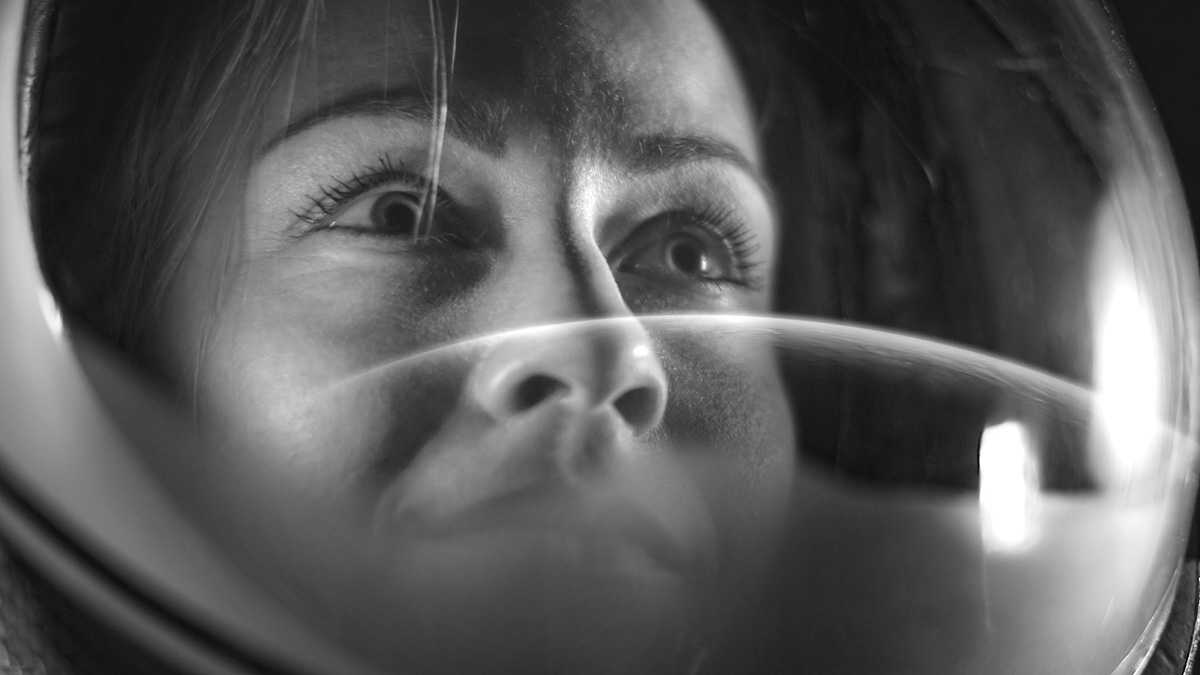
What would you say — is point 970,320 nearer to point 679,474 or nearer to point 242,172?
point 679,474

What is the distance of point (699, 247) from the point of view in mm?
382

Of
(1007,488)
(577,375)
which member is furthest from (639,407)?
(1007,488)

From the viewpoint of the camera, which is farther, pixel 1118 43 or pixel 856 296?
pixel 1118 43

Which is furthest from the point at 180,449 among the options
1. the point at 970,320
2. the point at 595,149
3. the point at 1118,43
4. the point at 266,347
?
the point at 1118,43

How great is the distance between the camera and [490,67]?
37 centimetres

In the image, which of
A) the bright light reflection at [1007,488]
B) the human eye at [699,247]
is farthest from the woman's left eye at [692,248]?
the bright light reflection at [1007,488]

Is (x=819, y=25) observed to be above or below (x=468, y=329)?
above

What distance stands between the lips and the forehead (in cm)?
9

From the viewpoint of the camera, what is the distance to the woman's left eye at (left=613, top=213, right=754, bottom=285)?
1.22 feet

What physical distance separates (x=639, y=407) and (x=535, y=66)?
0.10 m

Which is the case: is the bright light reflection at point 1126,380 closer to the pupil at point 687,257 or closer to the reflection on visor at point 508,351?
the reflection on visor at point 508,351

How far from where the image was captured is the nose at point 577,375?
35cm

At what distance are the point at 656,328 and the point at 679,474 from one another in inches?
1.6

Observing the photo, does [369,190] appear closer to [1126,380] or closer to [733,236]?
[733,236]
